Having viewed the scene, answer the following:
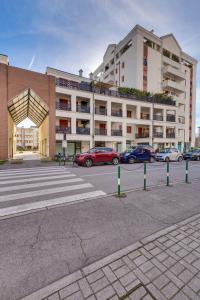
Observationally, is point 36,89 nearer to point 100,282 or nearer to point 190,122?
Result: point 100,282

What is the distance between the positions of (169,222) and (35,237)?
3.17 metres

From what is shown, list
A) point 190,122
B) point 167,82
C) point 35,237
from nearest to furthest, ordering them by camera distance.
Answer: point 35,237
point 167,82
point 190,122

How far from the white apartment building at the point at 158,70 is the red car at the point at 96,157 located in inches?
623

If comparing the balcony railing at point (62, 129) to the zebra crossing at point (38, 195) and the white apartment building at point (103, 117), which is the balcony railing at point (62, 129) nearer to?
the white apartment building at point (103, 117)

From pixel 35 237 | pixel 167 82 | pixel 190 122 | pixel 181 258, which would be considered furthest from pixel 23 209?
pixel 190 122

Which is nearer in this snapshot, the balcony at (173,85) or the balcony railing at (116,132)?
the balcony railing at (116,132)

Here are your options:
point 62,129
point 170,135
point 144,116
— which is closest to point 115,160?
point 62,129

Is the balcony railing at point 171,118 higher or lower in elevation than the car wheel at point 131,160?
higher

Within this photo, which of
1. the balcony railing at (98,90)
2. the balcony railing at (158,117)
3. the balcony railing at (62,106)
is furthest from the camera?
the balcony railing at (158,117)

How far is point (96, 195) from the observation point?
605 centimetres

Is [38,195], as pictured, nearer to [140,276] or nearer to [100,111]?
[140,276]

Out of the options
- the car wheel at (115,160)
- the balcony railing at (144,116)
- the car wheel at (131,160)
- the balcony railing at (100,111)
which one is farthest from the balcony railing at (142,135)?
the car wheel at (115,160)

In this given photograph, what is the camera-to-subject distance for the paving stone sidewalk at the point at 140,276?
6.69ft

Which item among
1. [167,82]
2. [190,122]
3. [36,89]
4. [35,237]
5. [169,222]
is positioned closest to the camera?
[35,237]
